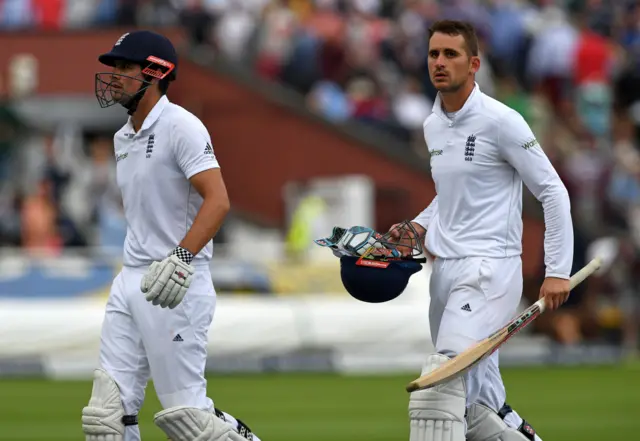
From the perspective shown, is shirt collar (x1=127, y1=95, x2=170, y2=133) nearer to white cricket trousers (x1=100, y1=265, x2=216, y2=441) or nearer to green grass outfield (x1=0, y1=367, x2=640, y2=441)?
white cricket trousers (x1=100, y1=265, x2=216, y2=441)

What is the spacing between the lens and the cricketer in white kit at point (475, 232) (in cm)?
785

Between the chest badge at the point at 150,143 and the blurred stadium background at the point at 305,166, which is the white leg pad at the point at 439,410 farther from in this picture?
the blurred stadium background at the point at 305,166

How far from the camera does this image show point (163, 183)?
7.82m

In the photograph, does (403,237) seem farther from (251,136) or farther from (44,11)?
(44,11)

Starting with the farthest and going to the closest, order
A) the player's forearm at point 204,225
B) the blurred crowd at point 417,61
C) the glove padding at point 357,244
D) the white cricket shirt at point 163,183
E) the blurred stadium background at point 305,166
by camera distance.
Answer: the blurred crowd at point 417,61 → the blurred stadium background at point 305,166 → the glove padding at point 357,244 → the white cricket shirt at point 163,183 → the player's forearm at point 204,225

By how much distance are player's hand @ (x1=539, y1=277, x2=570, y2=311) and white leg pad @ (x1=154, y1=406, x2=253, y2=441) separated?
5.48ft

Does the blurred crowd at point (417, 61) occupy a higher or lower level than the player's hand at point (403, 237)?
higher

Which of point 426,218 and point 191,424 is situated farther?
point 426,218

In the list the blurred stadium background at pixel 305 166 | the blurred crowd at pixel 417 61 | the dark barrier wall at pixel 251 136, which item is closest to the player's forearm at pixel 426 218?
the blurred stadium background at pixel 305 166

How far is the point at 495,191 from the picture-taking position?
802 cm

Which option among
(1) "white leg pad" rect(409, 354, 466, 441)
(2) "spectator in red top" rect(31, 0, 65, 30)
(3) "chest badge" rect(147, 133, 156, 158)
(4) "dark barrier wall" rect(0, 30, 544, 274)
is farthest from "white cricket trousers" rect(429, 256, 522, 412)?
(2) "spectator in red top" rect(31, 0, 65, 30)

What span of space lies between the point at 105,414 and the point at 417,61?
15.9 m

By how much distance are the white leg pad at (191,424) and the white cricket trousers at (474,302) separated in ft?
3.72

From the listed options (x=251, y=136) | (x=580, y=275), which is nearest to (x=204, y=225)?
(x=580, y=275)
